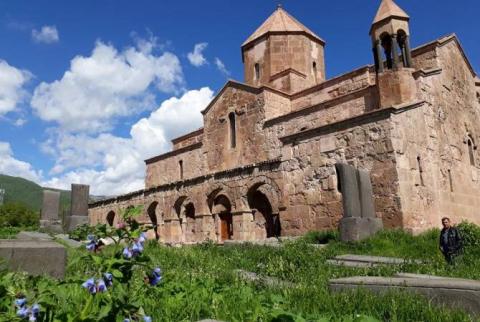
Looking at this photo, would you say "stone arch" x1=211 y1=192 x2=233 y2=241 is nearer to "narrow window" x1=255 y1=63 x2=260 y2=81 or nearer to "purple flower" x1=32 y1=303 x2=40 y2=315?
"narrow window" x1=255 y1=63 x2=260 y2=81

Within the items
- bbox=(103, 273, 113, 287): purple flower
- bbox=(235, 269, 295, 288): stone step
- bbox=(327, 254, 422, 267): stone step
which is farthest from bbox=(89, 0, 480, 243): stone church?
bbox=(103, 273, 113, 287): purple flower

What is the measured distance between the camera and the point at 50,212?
750 inches

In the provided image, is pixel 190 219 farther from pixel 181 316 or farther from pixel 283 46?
pixel 181 316

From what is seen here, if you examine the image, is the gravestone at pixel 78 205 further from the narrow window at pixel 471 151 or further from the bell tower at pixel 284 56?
the narrow window at pixel 471 151

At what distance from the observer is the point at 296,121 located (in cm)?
1617

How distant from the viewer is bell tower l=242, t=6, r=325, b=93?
19.0 meters

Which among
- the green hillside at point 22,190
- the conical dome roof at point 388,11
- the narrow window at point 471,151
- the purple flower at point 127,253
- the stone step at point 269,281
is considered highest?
the green hillside at point 22,190

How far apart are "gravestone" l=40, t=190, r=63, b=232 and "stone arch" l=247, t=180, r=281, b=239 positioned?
33.4ft

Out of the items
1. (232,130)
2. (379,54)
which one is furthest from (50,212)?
(379,54)

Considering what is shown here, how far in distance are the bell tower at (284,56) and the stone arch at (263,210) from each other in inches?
255

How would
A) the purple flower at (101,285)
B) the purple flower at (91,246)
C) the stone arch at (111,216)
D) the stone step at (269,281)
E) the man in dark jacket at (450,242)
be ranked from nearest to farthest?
the purple flower at (101,285) < the purple flower at (91,246) < the stone step at (269,281) < the man in dark jacket at (450,242) < the stone arch at (111,216)

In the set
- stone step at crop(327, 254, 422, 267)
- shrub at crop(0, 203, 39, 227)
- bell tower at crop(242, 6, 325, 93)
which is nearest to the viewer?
stone step at crop(327, 254, 422, 267)

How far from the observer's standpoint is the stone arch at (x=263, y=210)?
13.6m

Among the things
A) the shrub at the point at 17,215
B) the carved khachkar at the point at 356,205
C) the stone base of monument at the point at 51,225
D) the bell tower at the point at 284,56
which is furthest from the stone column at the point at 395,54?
the shrub at the point at 17,215
